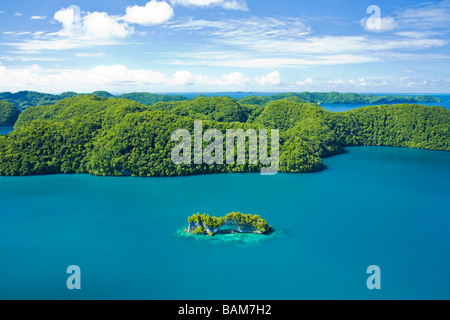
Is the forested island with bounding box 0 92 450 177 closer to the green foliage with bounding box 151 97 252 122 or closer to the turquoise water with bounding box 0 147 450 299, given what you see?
the turquoise water with bounding box 0 147 450 299

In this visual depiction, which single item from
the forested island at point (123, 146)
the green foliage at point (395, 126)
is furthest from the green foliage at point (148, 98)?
the green foliage at point (395, 126)

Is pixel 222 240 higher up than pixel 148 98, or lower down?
lower down

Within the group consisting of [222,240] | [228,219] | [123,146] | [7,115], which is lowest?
[222,240]

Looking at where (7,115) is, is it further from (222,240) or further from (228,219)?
(222,240)

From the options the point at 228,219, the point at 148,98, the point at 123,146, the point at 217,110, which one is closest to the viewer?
the point at 228,219

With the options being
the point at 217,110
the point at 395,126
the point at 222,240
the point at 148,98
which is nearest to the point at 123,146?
the point at 222,240

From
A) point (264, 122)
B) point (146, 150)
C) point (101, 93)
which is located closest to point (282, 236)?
point (146, 150)
